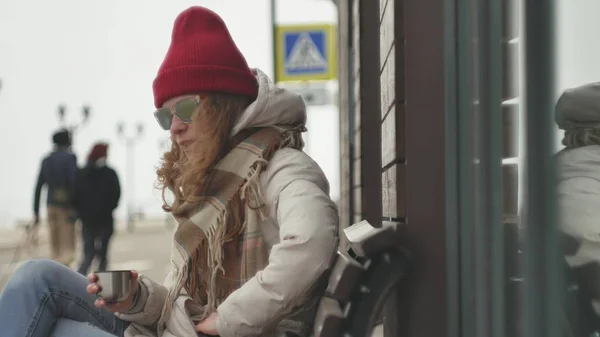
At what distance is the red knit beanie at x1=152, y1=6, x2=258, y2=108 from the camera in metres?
2.40

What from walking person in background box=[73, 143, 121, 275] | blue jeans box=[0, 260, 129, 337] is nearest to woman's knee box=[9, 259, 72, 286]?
blue jeans box=[0, 260, 129, 337]

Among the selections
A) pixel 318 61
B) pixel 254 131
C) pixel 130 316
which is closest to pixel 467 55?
pixel 254 131

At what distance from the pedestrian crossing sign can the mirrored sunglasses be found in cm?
659

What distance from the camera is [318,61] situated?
353 inches

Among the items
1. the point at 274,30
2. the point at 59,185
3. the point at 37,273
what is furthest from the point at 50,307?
the point at 274,30

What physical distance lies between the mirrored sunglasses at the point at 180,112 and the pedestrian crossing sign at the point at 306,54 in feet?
21.6

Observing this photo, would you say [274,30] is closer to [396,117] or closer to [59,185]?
[59,185]

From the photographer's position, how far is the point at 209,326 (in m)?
2.10

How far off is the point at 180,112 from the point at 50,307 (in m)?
0.64

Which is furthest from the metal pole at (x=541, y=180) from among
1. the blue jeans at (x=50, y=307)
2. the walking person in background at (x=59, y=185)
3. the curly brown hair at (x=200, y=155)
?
the walking person in background at (x=59, y=185)

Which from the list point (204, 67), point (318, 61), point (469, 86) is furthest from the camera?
point (318, 61)

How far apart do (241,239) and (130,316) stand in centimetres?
37

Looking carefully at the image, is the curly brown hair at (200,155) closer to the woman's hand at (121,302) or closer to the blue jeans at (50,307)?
the woman's hand at (121,302)

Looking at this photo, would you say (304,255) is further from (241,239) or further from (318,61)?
(318,61)
